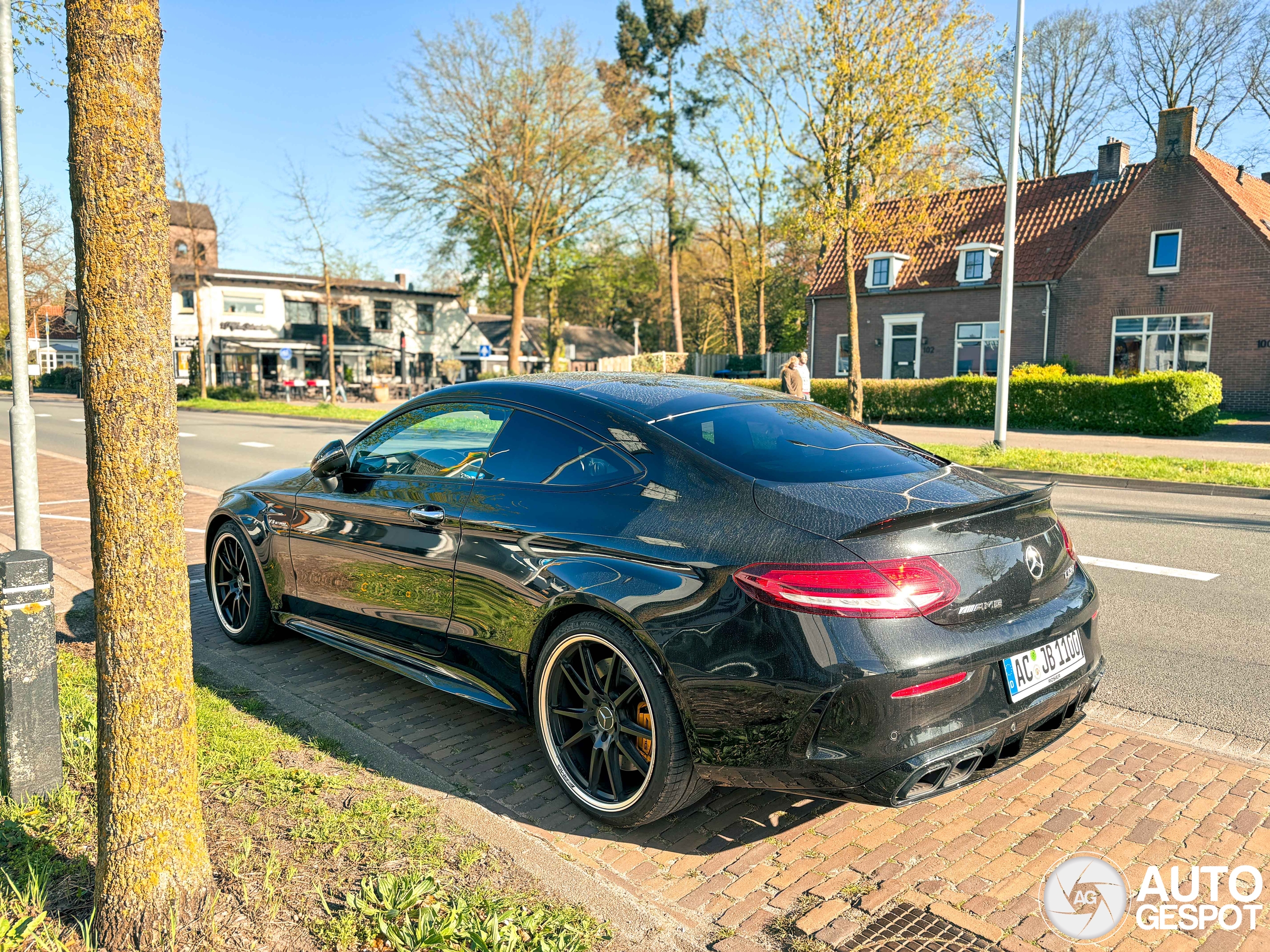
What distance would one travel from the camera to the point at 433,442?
4.32 m

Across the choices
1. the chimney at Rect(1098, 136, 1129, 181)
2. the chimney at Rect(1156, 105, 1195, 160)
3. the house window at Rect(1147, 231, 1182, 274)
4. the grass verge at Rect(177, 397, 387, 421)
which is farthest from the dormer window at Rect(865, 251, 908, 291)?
the grass verge at Rect(177, 397, 387, 421)

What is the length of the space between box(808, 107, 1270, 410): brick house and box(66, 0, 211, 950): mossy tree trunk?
2089 centimetres

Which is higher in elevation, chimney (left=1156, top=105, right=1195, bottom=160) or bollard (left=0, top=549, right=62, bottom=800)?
chimney (left=1156, top=105, right=1195, bottom=160)

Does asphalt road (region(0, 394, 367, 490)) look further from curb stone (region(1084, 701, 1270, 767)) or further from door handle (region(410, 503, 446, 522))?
curb stone (region(1084, 701, 1270, 767))

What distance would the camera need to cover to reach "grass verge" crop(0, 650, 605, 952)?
249 centimetres

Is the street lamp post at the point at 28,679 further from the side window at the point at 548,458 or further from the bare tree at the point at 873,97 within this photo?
the bare tree at the point at 873,97

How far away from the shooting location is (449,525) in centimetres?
383

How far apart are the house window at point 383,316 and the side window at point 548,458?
58015 millimetres

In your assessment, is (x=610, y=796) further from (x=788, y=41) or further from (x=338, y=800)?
(x=788, y=41)

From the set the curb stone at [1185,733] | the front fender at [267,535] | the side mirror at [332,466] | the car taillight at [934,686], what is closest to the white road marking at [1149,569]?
the curb stone at [1185,733]

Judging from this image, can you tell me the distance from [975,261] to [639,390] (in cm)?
3304

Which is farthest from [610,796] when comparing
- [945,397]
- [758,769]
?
[945,397]

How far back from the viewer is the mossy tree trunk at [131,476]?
2.30m

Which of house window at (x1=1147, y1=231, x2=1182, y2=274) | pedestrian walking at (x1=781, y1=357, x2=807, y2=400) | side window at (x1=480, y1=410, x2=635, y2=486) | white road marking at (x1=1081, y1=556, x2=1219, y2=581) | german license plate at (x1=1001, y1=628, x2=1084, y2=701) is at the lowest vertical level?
white road marking at (x1=1081, y1=556, x2=1219, y2=581)
